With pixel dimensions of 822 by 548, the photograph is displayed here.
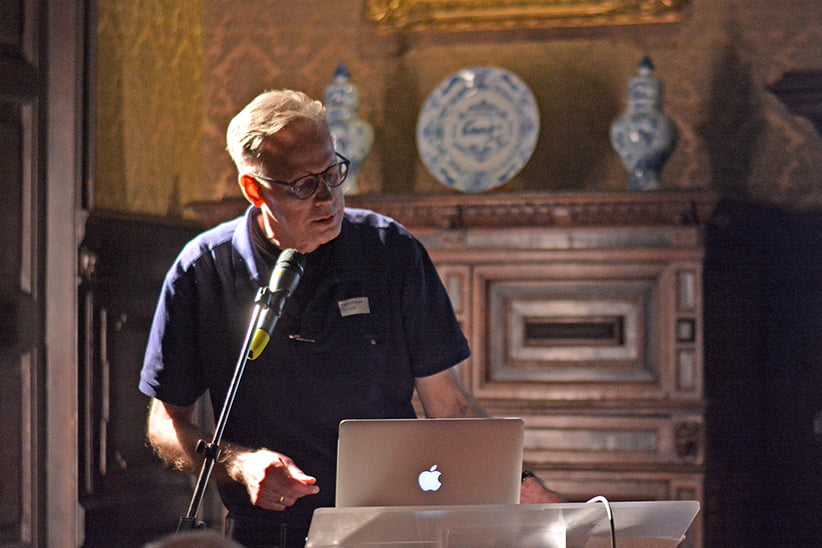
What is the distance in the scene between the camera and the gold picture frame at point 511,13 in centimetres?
359

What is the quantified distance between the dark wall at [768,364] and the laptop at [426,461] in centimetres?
185

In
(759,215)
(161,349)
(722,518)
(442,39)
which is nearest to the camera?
(161,349)

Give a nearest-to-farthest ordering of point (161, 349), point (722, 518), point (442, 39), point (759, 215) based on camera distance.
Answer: point (161, 349)
point (722, 518)
point (759, 215)
point (442, 39)

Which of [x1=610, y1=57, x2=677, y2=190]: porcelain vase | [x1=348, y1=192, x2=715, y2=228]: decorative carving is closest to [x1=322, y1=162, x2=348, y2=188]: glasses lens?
[x1=348, y1=192, x2=715, y2=228]: decorative carving

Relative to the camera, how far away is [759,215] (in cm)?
344

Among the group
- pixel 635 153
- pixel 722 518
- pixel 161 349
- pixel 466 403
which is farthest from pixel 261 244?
pixel 722 518

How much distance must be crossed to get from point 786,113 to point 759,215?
1.18 feet

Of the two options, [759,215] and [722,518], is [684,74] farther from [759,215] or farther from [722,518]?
[722,518]

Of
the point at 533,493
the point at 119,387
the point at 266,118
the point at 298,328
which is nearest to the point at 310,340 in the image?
the point at 298,328

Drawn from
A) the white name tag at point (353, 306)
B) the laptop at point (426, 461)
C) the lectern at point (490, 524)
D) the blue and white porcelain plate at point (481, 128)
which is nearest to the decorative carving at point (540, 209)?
the blue and white porcelain plate at point (481, 128)

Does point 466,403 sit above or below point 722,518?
above

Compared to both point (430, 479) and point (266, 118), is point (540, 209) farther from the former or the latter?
point (430, 479)

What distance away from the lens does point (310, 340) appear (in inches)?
79.9

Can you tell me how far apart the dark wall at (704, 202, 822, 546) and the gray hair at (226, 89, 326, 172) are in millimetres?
1618
